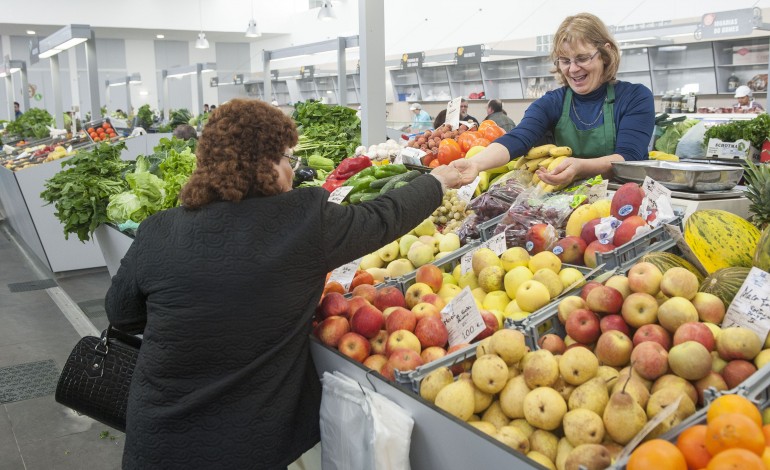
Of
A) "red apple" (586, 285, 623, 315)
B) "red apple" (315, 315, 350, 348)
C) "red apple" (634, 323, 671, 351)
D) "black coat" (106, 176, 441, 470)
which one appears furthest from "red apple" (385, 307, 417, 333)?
"red apple" (634, 323, 671, 351)

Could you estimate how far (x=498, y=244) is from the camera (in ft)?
7.70

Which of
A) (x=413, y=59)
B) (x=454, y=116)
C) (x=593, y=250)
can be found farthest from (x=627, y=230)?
(x=413, y=59)

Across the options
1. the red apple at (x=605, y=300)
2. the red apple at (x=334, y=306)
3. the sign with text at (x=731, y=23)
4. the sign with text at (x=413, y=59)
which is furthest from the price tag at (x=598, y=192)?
the sign with text at (x=413, y=59)

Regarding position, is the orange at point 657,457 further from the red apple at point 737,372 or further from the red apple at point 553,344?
the red apple at point 553,344

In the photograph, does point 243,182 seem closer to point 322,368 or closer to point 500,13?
point 322,368

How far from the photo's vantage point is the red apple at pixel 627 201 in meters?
2.25

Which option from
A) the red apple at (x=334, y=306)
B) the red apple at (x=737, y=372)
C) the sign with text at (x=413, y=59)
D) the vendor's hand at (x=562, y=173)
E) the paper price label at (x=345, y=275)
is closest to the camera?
the red apple at (x=737, y=372)

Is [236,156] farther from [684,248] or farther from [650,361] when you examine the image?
[684,248]

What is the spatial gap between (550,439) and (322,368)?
0.77m

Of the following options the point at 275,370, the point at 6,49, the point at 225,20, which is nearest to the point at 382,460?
the point at 275,370

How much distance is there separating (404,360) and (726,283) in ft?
2.85

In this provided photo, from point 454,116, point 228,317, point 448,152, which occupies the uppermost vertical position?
point 454,116

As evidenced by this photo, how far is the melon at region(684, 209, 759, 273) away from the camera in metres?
2.02

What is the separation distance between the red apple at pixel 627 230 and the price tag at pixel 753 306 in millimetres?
454
